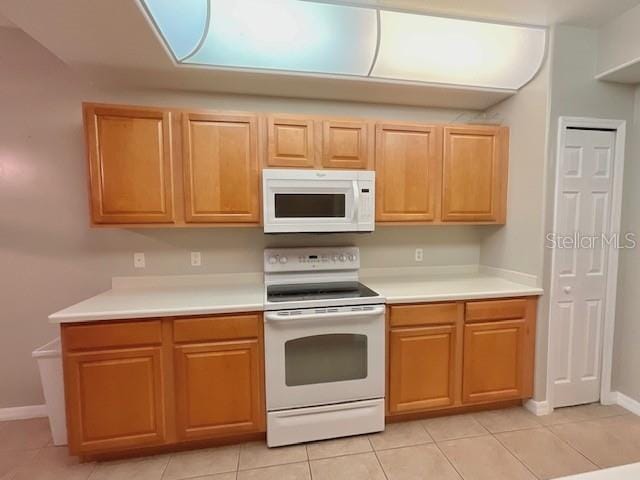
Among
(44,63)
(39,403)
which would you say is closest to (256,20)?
(44,63)

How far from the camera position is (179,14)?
178 centimetres

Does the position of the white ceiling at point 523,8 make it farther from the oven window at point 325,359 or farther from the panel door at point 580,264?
the oven window at point 325,359

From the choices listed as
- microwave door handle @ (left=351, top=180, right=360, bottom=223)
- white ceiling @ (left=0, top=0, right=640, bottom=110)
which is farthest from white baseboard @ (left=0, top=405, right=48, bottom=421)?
microwave door handle @ (left=351, top=180, right=360, bottom=223)

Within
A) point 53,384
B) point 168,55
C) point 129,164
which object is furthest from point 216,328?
point 168,55

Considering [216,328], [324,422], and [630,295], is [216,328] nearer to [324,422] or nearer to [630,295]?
[324,422]

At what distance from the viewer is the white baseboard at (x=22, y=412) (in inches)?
93.8

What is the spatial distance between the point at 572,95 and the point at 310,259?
220cm

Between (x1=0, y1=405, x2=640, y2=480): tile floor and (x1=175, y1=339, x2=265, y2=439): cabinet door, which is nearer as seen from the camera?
(x1=0, y1=405, x2=640, y2=480): tile floor

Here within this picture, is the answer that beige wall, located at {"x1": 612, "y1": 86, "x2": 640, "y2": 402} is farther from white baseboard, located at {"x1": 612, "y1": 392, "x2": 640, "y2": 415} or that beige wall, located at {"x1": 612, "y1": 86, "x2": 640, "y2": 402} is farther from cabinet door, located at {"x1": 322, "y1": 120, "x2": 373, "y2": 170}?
cabinet door, located at {"x1": 322, "y1": 120, "x2": 373, "y2": 170}

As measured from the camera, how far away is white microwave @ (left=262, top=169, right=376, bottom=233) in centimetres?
221

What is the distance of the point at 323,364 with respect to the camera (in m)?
2.12

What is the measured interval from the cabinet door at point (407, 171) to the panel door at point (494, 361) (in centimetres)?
94

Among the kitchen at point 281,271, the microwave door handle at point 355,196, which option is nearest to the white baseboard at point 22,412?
the kitchen at point 281,271

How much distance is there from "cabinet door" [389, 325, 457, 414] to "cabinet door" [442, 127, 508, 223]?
0.95 metres
